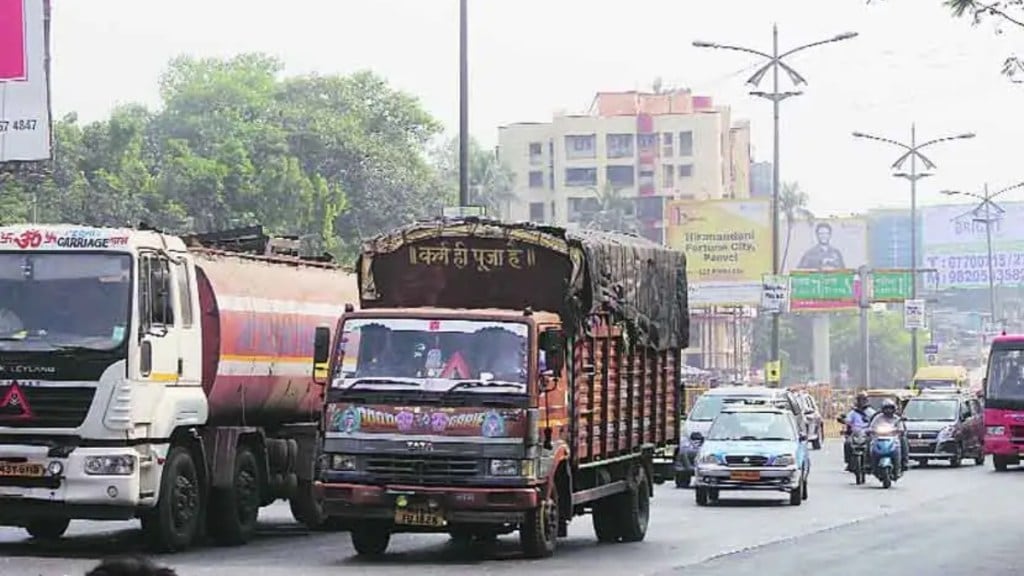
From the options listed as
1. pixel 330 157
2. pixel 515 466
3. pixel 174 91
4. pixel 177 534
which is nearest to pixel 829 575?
Result: pixel 515 466

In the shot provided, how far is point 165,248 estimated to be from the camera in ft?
59.0

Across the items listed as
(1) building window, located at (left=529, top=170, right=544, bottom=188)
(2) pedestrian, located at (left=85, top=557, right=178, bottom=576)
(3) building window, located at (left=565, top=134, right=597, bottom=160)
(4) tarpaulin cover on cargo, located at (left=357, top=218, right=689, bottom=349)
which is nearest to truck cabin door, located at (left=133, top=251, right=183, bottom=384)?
(4) tarpaulin cover on cargo, located at (left=357, top=218, right=689, bottom=349)

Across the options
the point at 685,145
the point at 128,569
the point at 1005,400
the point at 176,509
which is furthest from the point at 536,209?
the point at 128,569

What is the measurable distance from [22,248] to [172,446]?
2.30 meters

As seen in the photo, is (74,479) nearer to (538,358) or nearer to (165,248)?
(165,248)

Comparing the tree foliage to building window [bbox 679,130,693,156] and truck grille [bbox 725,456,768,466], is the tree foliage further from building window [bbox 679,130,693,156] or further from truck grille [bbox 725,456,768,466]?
building window [bbox 679,130,693,156]

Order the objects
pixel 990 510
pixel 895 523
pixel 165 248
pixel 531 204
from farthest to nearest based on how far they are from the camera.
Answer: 1. pixel 531 204
2. pixel 990 510
3. pixel 895 523
4. pixel 165 248

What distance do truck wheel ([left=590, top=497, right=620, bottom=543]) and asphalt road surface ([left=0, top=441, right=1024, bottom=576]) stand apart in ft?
0.53

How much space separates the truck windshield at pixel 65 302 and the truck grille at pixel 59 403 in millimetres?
371

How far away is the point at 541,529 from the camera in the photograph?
17.9m

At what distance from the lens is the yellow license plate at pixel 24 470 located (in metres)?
17.2

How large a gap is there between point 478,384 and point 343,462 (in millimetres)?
1403

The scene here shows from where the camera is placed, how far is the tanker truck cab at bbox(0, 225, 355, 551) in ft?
56.2

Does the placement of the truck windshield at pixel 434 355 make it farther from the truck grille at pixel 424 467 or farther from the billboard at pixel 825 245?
A: the billboard at pixel 825 245
